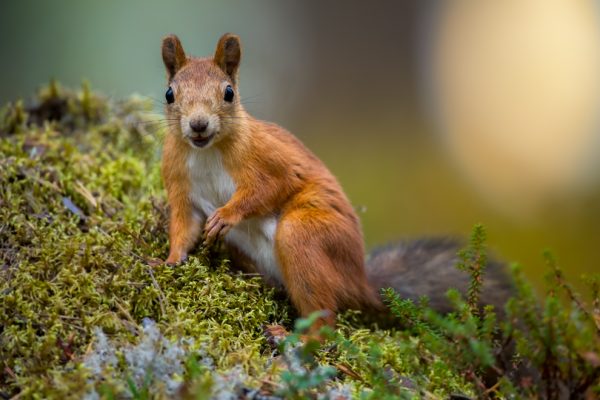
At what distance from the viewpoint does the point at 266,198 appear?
239cm

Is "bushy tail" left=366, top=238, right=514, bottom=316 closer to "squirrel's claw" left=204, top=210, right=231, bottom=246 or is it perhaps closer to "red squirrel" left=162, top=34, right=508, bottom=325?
"red squirrel" left=162, top=34, right=508, bottom=325

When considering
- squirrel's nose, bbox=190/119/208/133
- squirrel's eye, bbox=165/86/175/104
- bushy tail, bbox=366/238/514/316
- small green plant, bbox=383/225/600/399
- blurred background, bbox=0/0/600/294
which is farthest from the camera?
blurred background, bbox=0/0/600/294

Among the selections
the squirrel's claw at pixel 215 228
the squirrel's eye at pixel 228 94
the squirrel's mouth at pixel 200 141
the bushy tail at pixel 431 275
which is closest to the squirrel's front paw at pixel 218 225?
the squirrel's claw at pixel 215 228

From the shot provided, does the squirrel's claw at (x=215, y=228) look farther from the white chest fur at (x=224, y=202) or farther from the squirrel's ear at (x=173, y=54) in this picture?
the squirrel's ear at (x=173, y=54)

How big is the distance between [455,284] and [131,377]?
4.82 ft

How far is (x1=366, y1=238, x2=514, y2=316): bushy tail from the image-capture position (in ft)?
8.70

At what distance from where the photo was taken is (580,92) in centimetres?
694

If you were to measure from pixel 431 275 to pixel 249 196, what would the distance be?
0.85m

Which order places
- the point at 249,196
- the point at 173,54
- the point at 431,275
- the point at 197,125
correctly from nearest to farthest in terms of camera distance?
the point at 197,125
the point at 249,196
the point at 173,54
the point at 431,275

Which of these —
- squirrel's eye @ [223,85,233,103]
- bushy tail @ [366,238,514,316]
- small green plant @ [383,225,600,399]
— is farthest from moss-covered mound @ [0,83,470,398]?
squirrel's eye @ [223,85,233,103]

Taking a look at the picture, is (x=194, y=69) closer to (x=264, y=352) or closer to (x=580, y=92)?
(x=264, y=352)

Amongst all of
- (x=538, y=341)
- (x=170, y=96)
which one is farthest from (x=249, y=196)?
(x=538, y=341)

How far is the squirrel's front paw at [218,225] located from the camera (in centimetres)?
228

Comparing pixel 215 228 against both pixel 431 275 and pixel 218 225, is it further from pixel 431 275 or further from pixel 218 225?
pixel 431 275
